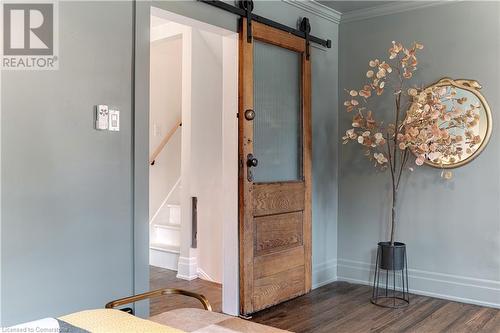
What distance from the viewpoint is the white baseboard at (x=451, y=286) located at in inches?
146

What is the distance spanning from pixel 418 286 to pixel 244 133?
2032 mm

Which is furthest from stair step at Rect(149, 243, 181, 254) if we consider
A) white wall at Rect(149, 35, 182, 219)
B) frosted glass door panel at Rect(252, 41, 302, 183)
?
frosted glass door panel at Rect(252, 41, 302, 183)

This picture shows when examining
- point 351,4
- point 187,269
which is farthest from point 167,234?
point 351,4

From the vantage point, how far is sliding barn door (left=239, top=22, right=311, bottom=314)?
135 inches

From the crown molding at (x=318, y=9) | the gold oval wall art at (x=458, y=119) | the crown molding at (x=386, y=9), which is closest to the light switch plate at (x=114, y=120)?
the crown molding at (x=318, y=9)

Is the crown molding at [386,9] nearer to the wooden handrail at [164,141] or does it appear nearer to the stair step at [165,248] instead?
the wooden handrail at [164,141]

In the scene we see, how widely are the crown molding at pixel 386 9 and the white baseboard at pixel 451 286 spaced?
2250 mm

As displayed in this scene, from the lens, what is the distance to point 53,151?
235cm

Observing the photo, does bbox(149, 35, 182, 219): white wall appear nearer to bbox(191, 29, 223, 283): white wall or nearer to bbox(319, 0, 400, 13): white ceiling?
bbox(191, 29, 223, 283): white wall

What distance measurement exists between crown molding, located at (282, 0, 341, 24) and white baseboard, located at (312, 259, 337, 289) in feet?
7.37

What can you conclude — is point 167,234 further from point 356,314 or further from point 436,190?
point 436,190

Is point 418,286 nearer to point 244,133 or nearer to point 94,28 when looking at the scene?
point 244,133

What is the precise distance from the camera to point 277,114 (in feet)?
12.5

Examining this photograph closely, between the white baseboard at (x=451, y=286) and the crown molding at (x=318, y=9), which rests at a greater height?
the crown molding at (x=318, y=9)
